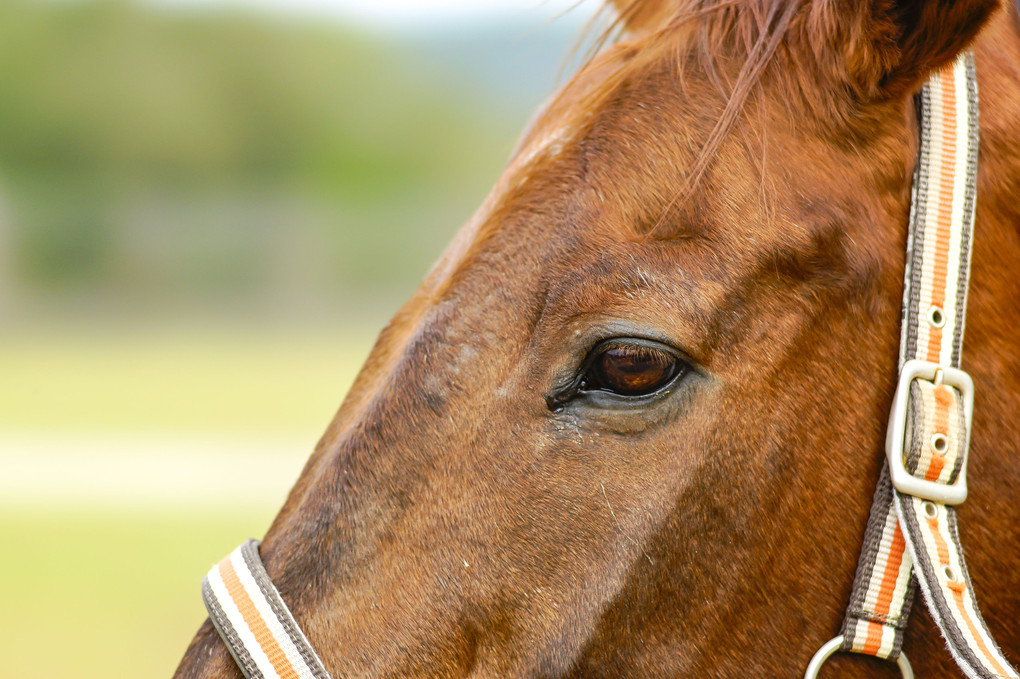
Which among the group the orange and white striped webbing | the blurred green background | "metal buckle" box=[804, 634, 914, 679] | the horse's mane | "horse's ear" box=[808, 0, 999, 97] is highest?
the blurred green background

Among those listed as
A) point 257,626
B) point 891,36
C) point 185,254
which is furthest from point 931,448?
point 185,254

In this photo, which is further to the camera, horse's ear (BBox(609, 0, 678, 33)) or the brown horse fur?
horse's ear (BBox(609, 0, 678, 33))

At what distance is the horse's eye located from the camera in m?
1.18

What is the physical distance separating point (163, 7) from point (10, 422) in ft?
45.0

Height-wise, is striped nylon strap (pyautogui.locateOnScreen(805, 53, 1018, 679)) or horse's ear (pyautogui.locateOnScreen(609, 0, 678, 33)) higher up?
horse's ear (pyautogui.locateOnScreen(609, 0, 678, 33))

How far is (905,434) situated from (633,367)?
37 cm

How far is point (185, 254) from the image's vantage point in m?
16.5

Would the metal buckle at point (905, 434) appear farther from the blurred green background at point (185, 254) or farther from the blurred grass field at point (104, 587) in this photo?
Answer: the blurred grass field at point (104, 587)

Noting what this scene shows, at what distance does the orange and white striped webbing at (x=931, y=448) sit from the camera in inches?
45.4

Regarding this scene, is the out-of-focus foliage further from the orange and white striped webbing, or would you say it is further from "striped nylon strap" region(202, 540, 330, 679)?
"striped nylon strap" region(202, 540, 330, 679)

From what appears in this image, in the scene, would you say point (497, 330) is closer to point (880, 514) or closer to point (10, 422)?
point (880, 514)

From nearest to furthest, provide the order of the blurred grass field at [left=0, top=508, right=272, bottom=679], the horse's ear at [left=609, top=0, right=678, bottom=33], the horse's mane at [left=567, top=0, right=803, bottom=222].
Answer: the horse's mane at [left=567, top=0, right=803, bottom=222] < the horse's ear at [left=609, top=0, right=678, bottom=33] < the blurred grass field at [left=0, top=508, right=272, bottom=679]

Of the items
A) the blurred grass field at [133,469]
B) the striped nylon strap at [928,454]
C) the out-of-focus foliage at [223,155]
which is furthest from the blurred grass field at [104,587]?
the out-of-focus foliage at [223,155]

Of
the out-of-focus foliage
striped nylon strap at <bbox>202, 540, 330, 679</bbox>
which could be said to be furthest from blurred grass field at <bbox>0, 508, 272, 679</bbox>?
the out-of-focus foliage
